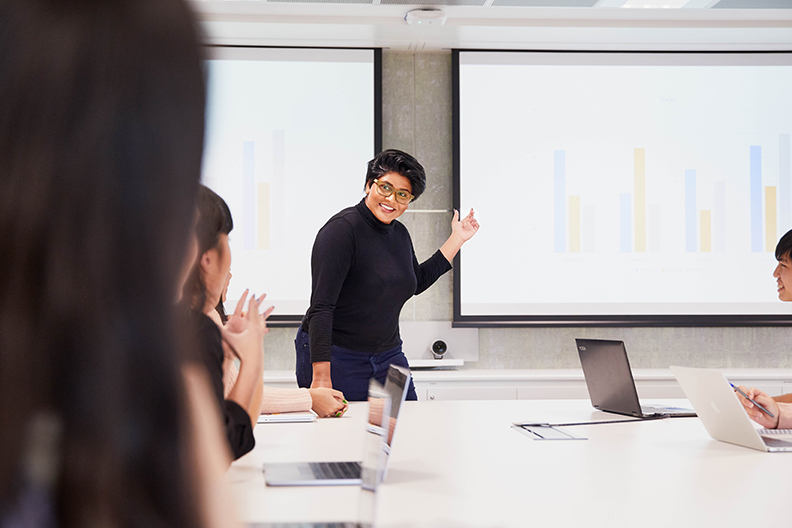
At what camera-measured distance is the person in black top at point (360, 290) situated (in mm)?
2402

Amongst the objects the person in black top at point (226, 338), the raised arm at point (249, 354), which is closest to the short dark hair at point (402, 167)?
the person in black top at point (226, 338)

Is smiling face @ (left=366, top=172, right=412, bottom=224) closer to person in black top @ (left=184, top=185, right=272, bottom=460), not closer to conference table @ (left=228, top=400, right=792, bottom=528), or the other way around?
conference table @ (left=228, top=400, right=792, bottom=528)

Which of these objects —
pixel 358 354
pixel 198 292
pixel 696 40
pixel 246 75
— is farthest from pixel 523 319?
pixel 198 292

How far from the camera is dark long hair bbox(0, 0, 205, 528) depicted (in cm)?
27

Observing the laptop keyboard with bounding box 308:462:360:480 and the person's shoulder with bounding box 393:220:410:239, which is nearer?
the laptop keyboard with bounding box 308:462:360:480

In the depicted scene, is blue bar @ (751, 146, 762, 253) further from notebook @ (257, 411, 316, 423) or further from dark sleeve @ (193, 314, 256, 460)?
dark sleeve @ (193, 314, 256, 460)

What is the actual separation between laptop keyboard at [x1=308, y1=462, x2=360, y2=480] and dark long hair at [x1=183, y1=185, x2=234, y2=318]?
1.51 ft

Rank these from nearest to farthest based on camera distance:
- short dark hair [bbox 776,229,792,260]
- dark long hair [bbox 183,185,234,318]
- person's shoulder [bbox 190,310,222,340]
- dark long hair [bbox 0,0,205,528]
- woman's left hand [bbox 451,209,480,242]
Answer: dark long hair [bbox 0,0,205,528], dark long hair [bbox 183,185,234,318], person's shoulder [bbox 190,310,222,340], short dark hair [bbox 776,229,792,260], woman's left hand [bbox 451,209,480,242]

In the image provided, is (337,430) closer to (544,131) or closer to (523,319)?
(523,319)

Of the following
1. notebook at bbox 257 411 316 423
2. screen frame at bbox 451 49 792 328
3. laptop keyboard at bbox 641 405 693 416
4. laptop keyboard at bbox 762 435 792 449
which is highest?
screen frame at bbox 451 49 792 328

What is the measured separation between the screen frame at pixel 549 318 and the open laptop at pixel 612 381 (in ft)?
5.60

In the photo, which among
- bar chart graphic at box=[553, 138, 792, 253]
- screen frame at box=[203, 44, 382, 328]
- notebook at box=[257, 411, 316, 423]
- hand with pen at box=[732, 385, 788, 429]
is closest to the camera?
hand with pen at box=[732, 385, 788, 429]

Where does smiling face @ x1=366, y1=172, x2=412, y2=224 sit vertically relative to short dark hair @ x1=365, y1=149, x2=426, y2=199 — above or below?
below

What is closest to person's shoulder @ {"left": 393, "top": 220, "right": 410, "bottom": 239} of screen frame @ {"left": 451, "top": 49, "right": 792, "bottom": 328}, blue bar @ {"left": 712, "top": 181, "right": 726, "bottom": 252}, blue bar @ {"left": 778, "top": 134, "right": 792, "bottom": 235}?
screen frame @ {"left": 451, "top": 49, "right": 792, "bottom": 328}
